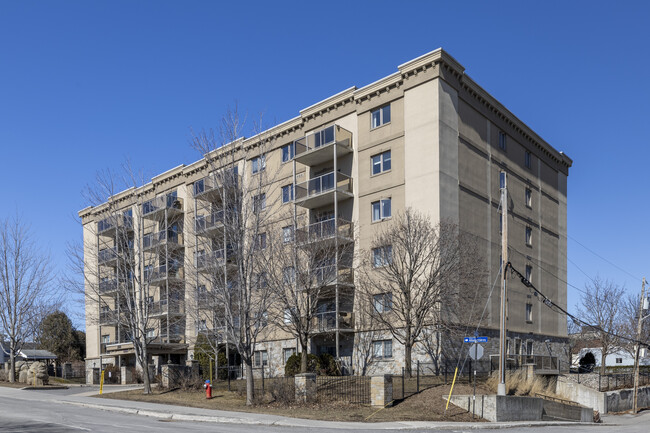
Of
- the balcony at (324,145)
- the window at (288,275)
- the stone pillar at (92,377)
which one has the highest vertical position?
the balcony at (324,145)

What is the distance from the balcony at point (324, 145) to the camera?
3853 centimetres

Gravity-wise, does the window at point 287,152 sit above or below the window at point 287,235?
above

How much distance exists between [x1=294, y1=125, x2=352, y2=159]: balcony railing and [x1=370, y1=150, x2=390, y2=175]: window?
Answer: 2.04 m

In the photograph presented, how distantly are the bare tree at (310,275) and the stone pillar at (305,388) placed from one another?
6830 mm

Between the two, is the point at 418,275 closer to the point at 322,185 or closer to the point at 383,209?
the point at 383,209

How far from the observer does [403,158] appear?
36531 mm

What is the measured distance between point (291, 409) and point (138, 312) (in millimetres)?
13681

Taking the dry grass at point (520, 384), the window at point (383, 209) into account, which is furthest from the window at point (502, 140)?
the dry grass at point (520, 384)

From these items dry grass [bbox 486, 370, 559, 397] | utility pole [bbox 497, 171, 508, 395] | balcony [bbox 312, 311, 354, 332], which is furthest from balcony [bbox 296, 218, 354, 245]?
dry grass [bbox 486, 370, 559, 397]

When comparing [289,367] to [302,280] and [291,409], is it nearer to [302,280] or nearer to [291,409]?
[302,280]

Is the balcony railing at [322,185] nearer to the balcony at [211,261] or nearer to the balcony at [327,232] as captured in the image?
the balcony at [327,232]

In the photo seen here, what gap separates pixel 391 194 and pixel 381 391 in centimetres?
1566

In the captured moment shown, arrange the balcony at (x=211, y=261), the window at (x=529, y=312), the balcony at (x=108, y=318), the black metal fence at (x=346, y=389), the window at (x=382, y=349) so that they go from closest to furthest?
the black metal fence at (x=346, y=389), the balcony at (x=211, y=261), the window at (x=382, y=349), the balcony at (x=108, y=318), the window at (x=529, y=312)

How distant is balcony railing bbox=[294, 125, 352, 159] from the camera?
38531 mm
